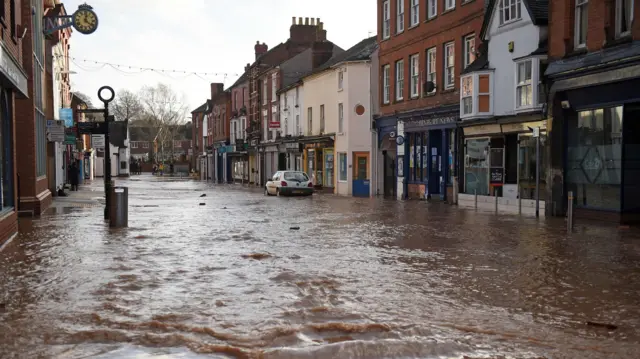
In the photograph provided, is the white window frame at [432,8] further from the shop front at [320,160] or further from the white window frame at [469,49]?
the shop front at [320,160]

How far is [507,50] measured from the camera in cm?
2256

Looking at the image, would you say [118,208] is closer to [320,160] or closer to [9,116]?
[9,116]

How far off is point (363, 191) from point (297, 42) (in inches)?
888

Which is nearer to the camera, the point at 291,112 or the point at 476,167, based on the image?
the point at 476,167

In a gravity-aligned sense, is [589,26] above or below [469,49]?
below

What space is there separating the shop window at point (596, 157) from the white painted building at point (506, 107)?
1362 millimetres

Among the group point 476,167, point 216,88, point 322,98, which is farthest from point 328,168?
point 216,88

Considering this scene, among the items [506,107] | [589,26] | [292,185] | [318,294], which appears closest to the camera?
[318,294]

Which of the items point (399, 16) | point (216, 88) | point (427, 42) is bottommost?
point (427, 42)

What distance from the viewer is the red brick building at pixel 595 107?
661 inches

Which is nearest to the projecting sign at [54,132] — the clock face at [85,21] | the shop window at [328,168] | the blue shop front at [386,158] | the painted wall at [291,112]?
the clock face at [85,21]

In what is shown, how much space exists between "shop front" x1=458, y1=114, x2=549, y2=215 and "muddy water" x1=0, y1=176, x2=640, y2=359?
20.9 ft

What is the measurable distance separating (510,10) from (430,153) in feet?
28.3

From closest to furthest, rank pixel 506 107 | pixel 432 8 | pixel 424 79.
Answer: pixel 506 107, pixel 432 8, pixel 424 79
